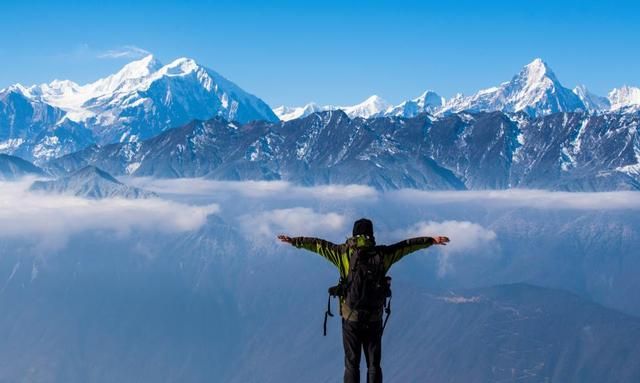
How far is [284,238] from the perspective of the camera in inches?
948

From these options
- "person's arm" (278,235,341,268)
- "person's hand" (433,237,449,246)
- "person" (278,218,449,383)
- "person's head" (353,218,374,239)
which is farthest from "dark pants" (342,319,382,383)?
"person's hand" (433,237,449,246)

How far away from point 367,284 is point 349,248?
1.07 meters

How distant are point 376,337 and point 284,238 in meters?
3.61

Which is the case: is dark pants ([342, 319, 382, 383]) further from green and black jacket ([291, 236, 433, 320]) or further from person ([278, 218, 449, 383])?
green and black jacket ([291, 236, 433, 320])

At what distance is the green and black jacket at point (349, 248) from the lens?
78.7 feet

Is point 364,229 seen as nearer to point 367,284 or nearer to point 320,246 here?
point 320,246

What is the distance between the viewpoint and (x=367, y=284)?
23953 mm

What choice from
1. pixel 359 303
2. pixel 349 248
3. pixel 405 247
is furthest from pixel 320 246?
pixel 405 247

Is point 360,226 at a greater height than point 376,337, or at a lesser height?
greater

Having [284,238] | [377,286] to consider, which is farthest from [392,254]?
[284,238]

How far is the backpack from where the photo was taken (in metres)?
24.0

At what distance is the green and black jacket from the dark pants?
371mm

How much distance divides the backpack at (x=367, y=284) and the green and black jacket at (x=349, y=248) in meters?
0.16

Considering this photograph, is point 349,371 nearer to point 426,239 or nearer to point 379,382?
point 379,382
